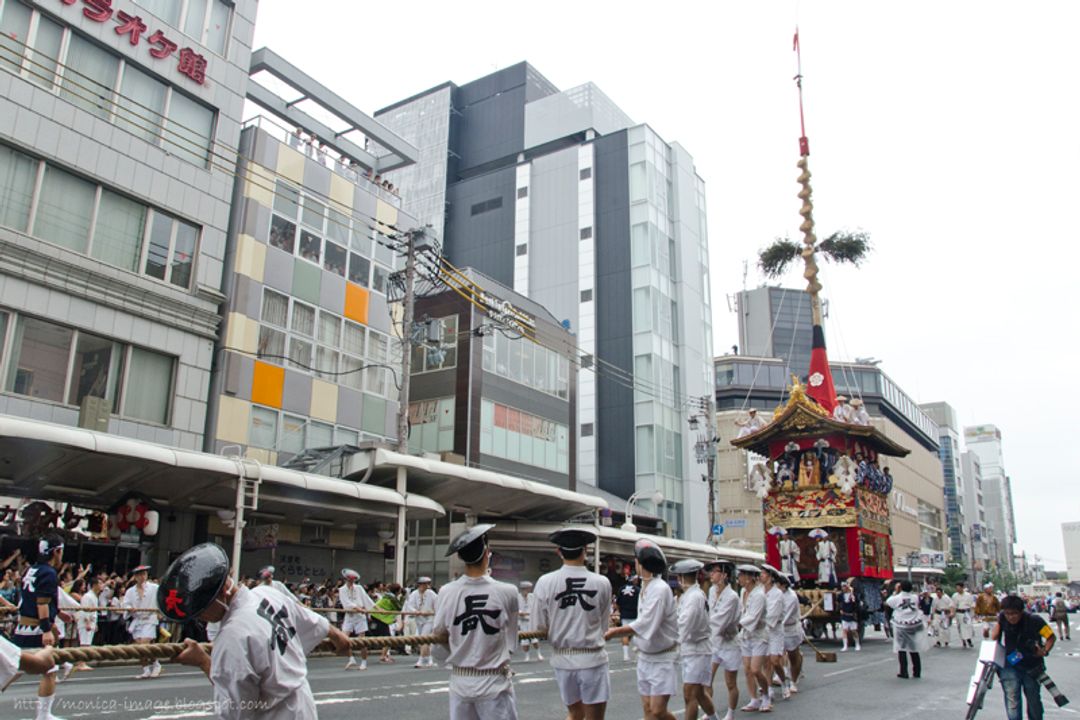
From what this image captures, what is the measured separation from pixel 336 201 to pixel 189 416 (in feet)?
31.7

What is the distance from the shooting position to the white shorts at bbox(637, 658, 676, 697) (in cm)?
738

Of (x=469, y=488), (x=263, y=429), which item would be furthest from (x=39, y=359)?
(x=469, y=488)

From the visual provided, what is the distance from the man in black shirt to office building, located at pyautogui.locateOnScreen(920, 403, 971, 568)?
116 metres

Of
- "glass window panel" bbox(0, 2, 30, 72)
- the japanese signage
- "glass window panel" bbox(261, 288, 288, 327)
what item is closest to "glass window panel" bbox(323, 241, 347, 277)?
"glass window panel" bbox(261, 288, 288, 327)

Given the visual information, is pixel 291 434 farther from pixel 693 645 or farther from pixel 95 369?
pixel 693 645

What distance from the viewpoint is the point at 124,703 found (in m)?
10.1

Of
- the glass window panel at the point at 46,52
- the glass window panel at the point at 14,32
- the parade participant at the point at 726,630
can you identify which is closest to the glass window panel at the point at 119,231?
A: the glass window panel at the point at 46,52

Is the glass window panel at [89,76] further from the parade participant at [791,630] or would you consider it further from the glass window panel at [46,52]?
the parade participant at [791,630]

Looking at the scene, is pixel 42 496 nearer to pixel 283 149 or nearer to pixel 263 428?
pixel 263 428

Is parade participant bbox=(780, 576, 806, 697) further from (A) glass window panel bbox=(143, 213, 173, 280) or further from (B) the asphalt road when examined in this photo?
(A) glass window panel bbox=(143, 213, 173, 280)

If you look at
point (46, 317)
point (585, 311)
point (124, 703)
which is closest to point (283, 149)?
point (46, 317)

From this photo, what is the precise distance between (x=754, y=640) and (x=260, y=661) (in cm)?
857

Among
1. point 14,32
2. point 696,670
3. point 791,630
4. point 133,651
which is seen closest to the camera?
point 133,651

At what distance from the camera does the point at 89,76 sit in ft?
69.5
